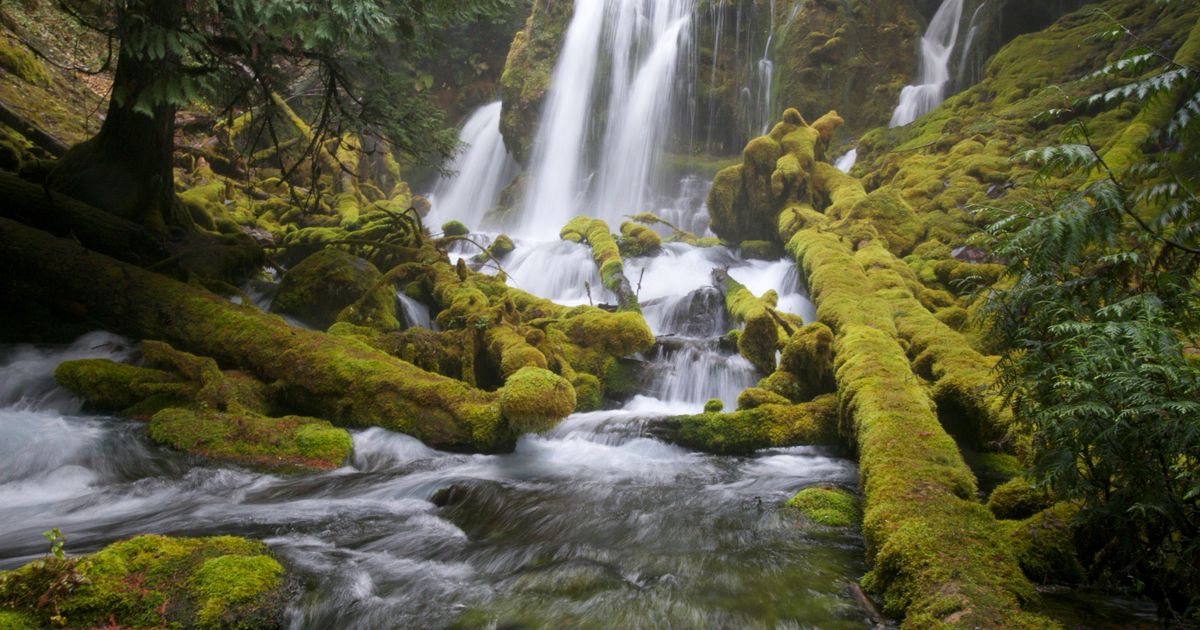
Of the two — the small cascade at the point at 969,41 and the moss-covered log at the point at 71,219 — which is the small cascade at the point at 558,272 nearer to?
the moss-covered log at the point at 71,219

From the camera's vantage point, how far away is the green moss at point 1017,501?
12.6ft

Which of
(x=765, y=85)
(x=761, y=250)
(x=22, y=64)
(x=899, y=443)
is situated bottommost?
(x=899, y=443)

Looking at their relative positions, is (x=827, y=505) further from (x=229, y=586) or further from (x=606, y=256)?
(x=606, y=256)

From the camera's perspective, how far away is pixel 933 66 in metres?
22.0

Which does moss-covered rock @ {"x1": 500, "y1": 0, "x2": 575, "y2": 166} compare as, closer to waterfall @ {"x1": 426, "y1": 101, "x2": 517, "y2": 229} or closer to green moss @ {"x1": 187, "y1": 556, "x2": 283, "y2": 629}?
waterfall @ {"x1": 426, "y1": 101, "x2": 517, "y2": 229}

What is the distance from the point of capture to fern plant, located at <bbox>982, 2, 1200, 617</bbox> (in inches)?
103

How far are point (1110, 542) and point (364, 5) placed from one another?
724cm

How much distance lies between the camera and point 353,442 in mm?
6242

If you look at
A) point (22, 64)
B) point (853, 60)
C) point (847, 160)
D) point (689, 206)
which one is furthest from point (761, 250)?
point (22, 64)

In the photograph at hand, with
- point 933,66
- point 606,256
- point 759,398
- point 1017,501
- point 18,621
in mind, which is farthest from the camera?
point 933,66

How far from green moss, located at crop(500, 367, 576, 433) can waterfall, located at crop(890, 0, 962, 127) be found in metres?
19.6

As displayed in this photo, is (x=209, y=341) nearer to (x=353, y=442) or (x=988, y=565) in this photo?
(x=353, y=442)

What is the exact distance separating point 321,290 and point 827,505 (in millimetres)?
8030

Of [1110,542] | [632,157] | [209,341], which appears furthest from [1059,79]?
[209,341]
